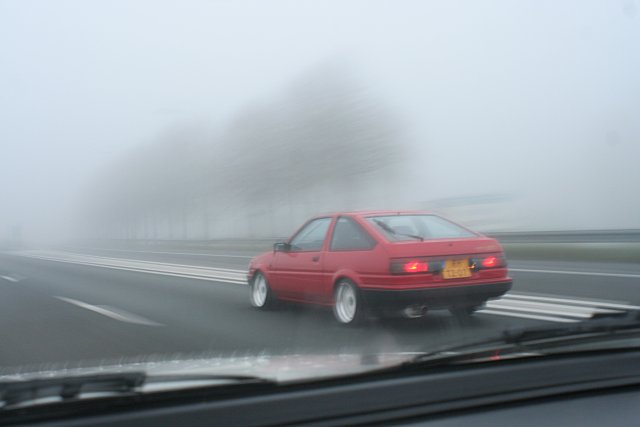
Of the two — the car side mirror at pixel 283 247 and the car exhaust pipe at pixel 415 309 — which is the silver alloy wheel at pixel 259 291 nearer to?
the car side mirror at pixel 283 247

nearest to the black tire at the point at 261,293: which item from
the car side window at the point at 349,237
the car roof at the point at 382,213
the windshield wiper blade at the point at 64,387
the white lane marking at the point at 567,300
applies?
the car side window at the point at 349,237

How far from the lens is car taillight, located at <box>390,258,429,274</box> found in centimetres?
659

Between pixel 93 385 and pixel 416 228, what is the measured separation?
5119mm

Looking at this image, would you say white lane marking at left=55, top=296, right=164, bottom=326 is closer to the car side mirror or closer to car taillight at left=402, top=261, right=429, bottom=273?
the car side mirror

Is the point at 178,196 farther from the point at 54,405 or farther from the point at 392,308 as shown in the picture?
the point at 54,405

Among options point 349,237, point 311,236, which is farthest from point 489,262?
point 311,236

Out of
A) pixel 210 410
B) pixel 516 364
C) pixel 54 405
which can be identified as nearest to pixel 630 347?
pixel 516 364

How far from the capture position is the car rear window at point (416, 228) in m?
7.04

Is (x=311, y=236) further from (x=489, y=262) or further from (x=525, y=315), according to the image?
(x=525, y=315)

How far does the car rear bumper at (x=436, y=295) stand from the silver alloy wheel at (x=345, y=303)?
278 millimetres

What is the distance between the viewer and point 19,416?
2.35 metres

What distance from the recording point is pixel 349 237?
7430 mm

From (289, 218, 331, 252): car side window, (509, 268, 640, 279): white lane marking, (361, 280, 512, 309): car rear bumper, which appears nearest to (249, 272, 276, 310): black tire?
(289, 218, 331, 252): car side window

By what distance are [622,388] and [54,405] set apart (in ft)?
7.65
